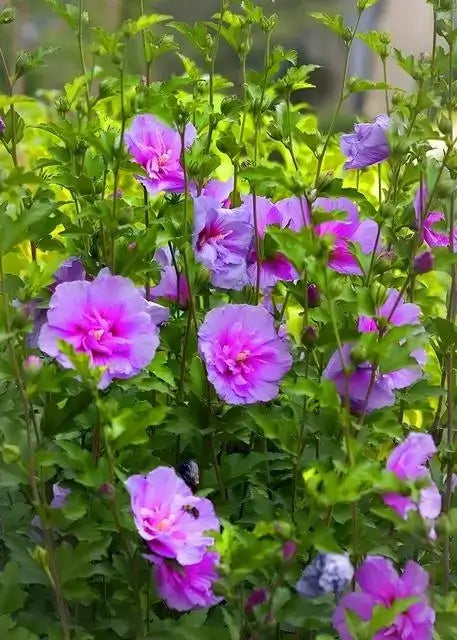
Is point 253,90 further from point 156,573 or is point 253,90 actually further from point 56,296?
point 156,573

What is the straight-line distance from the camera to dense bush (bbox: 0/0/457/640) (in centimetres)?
60

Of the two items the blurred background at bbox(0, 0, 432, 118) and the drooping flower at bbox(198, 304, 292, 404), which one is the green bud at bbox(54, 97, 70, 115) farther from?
the blurred background at bbox(0, 0, 432, 118)

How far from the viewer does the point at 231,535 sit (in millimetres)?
577

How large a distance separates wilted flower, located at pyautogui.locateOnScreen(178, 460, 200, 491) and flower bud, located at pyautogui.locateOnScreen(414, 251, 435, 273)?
252mm

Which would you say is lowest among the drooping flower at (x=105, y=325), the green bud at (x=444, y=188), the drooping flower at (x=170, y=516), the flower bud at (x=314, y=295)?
the drooping flower at (x=170, y=516)

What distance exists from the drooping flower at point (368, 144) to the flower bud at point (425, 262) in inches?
6.1

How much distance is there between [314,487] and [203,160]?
330 mm

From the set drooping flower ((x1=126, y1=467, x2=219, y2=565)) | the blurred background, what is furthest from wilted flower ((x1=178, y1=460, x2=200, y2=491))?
the blurred background

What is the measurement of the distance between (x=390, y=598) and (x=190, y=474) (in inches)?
8.2

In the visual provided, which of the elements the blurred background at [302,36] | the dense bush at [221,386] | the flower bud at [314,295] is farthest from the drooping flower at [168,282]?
the blurred background at [302,36]

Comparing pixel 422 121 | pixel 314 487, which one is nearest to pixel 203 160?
pixel 422 121

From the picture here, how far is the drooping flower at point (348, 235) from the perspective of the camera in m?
0.79

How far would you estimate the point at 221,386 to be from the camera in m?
0.71

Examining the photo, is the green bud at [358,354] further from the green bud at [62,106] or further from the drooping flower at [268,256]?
the green bud at [62,106]
